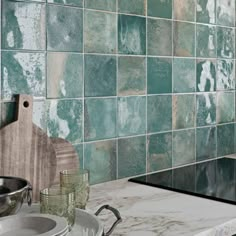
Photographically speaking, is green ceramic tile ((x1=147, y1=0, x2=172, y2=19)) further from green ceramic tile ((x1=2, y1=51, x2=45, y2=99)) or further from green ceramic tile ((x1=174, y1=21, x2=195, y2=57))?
green ceramic tile ((x1=2, y1=51, x2=45, y2=99))

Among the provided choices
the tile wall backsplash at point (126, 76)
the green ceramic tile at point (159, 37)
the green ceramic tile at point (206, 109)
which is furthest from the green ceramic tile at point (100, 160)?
the green ceramic tile at point (206, 109)

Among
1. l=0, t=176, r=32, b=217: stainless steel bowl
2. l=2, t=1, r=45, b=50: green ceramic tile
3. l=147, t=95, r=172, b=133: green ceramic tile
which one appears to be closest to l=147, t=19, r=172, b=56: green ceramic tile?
l=147, t=95, r=172, b=133: green ceramic tile

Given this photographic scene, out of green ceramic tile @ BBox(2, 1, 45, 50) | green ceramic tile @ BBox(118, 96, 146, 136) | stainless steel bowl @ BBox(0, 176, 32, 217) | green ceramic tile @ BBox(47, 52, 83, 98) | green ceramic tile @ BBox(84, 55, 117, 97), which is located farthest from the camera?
green ceramic tile @ BBox(118, 96, 146, 136)

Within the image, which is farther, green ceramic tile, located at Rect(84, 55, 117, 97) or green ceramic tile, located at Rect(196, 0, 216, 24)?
green ceramic tile, located at Rect(196, 0, 216, 24)

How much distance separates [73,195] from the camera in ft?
3.43

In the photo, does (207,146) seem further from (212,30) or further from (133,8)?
(133,8)

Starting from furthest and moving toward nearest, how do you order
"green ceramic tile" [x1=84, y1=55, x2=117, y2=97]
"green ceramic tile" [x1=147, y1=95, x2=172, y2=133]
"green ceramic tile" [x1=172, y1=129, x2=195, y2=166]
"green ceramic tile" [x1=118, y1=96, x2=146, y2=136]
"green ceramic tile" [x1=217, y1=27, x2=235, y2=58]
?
1. "green ceramic tile" [x1=217, y1=27, x2=235, y2=58]
2. "green ceramic tile" [x1=172, y1=129, x2=195, y2=166]
3. "green ceramic tile" [x1=147, y1=95, x2=172, y2=133]
4. "green ceramic tile" [x1=118, y1=96, x2=146, y2=136]
5. "green ceramic tile" [x1=84, y1=55, x2=117, y2=97]

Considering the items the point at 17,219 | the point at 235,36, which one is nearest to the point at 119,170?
the point at 17,219

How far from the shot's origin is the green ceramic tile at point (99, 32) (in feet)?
4.84

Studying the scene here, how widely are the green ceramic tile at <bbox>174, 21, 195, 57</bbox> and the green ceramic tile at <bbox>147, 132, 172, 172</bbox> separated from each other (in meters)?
0.31

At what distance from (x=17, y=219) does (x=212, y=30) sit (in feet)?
4.11

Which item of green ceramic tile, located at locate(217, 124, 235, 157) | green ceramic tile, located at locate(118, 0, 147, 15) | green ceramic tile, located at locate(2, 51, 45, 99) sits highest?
green ceramic tile, located at locate(118, 0, 147, 15)

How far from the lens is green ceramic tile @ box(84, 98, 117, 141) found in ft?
4.91

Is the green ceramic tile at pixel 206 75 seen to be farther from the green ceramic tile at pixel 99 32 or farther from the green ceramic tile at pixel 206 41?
the green ceramic tile at pixel 99 32
